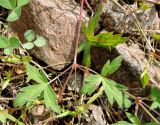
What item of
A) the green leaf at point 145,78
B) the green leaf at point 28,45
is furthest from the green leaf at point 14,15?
the green leaf at point 145,78

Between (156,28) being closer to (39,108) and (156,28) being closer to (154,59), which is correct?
(154,59)

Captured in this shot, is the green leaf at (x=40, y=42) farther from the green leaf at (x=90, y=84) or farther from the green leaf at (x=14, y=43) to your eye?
the green leaf at (x=90, y=84)

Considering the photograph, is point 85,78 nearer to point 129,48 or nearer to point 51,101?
point 51,101

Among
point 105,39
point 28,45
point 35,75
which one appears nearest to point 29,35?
point 28,45

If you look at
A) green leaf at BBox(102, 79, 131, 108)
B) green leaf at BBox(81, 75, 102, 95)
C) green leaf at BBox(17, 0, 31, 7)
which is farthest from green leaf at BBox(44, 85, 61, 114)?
green leaf at BBox(17, 0, 31, 7)

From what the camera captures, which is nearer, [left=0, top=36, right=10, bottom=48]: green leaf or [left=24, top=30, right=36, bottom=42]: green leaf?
[left=0, top=36, right=10, bottom=48]: green leaf

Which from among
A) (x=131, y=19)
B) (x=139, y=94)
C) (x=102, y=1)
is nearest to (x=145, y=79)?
(x=139, y=94)

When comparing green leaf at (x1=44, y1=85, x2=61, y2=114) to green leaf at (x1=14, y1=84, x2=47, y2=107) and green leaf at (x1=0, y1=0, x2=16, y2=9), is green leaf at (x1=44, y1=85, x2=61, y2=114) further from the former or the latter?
green leaf at (x1=0, y1=0, x2=16, y2=9)
